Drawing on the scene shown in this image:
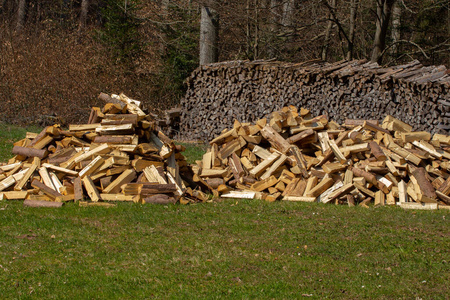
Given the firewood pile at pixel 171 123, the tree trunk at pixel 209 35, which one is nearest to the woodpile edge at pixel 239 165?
the firewood pile at pixel 171 123

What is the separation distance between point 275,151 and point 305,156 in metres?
0.61

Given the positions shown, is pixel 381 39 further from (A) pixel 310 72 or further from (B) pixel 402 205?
(B) pixel 402 205

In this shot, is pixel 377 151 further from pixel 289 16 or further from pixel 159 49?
pixel 159 49

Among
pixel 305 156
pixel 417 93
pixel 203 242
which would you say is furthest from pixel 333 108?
pixel 203 242

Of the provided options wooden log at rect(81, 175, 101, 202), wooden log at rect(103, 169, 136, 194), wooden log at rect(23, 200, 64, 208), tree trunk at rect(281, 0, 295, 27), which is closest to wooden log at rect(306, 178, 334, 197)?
wooden log at rect(103, 169, 136, 194)

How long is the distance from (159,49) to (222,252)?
54.8 ft

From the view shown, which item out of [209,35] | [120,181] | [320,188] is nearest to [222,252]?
[120,181]

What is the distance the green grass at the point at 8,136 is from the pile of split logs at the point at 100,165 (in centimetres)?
247

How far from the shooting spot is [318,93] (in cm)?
1298

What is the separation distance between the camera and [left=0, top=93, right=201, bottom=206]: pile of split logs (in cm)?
834

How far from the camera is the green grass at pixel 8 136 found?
1168cm

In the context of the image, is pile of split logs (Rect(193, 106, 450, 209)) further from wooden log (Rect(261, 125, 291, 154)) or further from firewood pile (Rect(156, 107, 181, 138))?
firewood pile (Rect(156, 107, 181, 138))

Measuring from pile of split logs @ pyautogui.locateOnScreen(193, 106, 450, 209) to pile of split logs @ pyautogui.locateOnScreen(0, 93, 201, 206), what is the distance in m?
1.04

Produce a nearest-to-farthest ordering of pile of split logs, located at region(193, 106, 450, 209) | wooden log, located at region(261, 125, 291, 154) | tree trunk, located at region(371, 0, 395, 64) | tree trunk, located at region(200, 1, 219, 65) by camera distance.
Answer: pile of split logs, located at region(193, 106, 450, 209), wooden log, located at region(261, 125, 291, 154), tree trunk, located at region(371, 0, 395, 64), tree trunk, located at region(200, 1, 219, 65)
